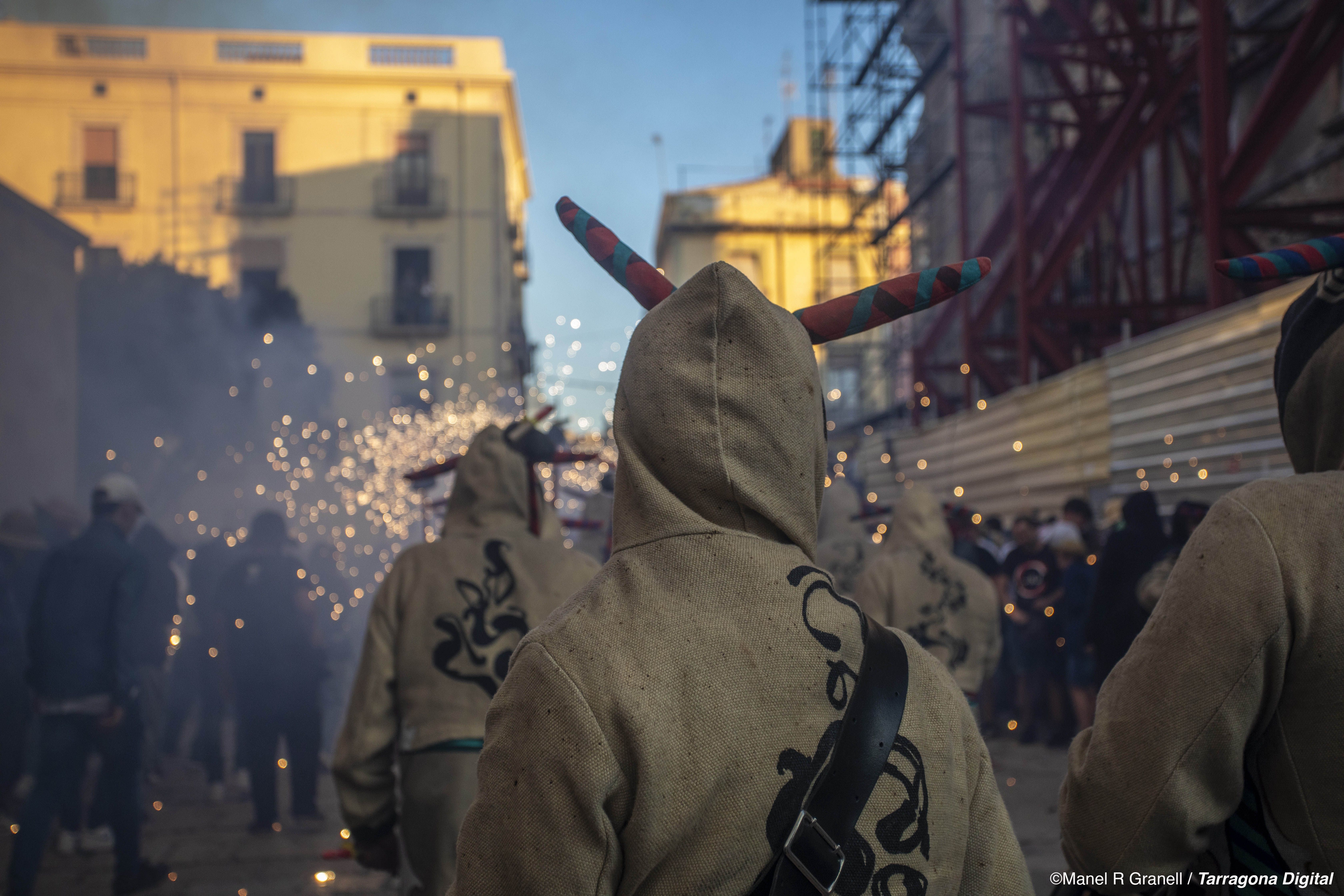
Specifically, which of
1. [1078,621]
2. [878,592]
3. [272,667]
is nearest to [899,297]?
[878,592]

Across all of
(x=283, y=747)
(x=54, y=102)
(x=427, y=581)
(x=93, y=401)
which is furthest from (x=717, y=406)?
(x=54, y=102)

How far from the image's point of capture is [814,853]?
1.28m

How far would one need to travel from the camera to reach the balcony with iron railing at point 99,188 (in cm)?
2628

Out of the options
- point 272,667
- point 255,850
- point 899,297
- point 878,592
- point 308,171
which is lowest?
point 255,850

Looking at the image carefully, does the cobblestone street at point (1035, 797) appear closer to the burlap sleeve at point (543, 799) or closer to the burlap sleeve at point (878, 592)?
the burlap sleeve at point (878, 592)

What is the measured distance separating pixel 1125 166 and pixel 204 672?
1037 centimetres

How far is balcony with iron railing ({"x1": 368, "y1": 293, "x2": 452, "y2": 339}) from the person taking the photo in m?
26.4

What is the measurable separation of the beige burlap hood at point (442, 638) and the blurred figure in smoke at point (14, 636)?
3.15 m

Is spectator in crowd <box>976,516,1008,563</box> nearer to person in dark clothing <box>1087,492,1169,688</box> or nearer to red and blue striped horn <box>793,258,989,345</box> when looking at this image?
person in dark clothing <box>1087,492,1169,688</box>

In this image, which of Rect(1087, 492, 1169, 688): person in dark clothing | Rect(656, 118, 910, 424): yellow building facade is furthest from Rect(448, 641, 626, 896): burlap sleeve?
Rect(656, 118, 910, 424): yellow building facade

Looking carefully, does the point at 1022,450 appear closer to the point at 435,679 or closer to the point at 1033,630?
the point at 1033,630

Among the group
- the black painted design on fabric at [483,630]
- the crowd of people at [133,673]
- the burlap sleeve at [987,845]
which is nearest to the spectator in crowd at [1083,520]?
the crowd of people at [133,673]

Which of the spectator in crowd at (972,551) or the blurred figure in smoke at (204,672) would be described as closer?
the blurred figure in smoke at (204,672)

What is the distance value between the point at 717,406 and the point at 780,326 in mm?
161
